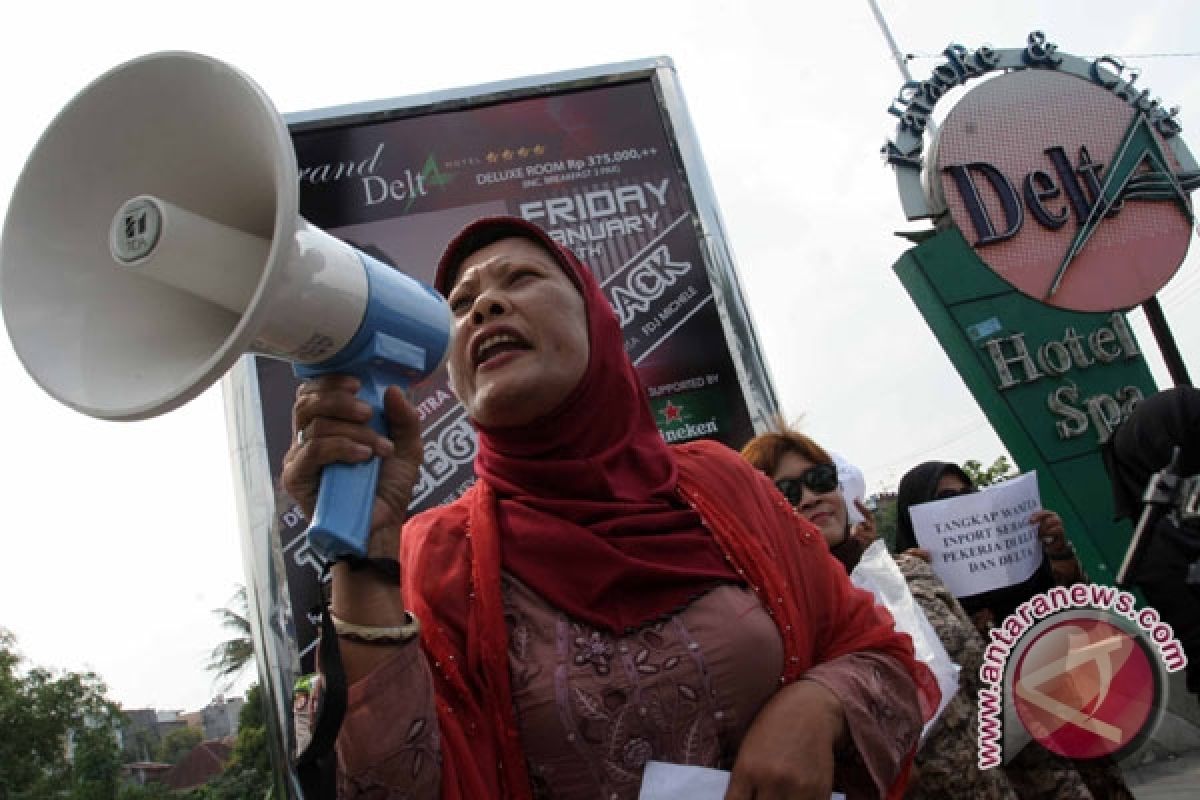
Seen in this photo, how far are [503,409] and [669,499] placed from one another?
13.0 inches

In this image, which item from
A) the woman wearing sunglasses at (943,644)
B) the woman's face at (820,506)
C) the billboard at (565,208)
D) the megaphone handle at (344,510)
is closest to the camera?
the megaphone handle at (344,510)

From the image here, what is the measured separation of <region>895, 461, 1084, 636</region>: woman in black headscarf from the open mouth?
1.90 meters

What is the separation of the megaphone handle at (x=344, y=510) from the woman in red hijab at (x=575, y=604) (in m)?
0.02

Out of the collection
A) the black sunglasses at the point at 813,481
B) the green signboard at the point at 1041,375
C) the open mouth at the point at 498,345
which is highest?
the green signboard at the point at 1041,375

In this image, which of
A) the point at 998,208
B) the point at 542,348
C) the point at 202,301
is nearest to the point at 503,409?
the point at 542,348

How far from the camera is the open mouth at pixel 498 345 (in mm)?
1281

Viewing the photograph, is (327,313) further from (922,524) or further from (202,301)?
(922,524)

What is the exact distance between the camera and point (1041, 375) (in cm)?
726

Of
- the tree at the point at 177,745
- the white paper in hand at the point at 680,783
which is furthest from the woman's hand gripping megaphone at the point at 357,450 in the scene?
the tree at the point at 177,745

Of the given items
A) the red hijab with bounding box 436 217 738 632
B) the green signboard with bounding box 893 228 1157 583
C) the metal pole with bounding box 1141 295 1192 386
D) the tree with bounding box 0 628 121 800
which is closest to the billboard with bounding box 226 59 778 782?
the red hijab with bounding box 436 217 738 632

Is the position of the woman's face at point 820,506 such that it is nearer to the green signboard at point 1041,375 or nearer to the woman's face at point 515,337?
the woman's face at point 515,337

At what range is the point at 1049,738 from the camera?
218 centimetres

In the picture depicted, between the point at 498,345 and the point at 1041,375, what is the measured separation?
726 centimetres

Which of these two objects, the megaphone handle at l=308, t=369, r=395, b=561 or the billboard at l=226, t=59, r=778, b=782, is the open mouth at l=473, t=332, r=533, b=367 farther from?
the billboard at l=226, t=59, r=778, b=782
